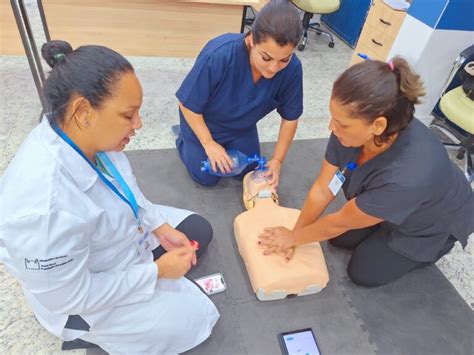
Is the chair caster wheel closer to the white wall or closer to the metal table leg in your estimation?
the white wall

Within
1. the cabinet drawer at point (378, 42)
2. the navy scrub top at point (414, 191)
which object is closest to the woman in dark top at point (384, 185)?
the navy scrub top at point (414, 191)

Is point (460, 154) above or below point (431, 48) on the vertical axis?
below

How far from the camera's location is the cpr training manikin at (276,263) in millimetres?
1310

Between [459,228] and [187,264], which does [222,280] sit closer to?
[187,264]

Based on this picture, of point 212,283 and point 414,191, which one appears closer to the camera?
point 414,191

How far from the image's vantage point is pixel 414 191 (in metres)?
1.05

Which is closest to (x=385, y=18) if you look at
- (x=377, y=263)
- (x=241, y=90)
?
(x=241, y=90)

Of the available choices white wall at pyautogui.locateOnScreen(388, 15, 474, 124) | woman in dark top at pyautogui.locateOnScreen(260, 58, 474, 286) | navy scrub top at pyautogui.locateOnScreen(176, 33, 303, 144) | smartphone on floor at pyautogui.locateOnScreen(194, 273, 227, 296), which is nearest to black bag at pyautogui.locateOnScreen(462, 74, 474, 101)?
white wall at pyautogui.locateOnScreen(388, 15, 474, 124)

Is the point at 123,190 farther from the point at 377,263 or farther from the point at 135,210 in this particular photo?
the point at 377,263

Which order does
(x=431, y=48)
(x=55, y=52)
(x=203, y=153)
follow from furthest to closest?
(x=431, y=48), (x=203, y=153), (x=55, y=52)

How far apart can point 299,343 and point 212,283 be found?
15.5 inches

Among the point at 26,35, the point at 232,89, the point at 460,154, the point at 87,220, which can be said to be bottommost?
the point at 460,154

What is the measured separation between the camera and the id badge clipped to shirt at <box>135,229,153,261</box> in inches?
42.9

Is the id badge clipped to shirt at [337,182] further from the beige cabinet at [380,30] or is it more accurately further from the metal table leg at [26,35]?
the beige cabinet at [380,30]
